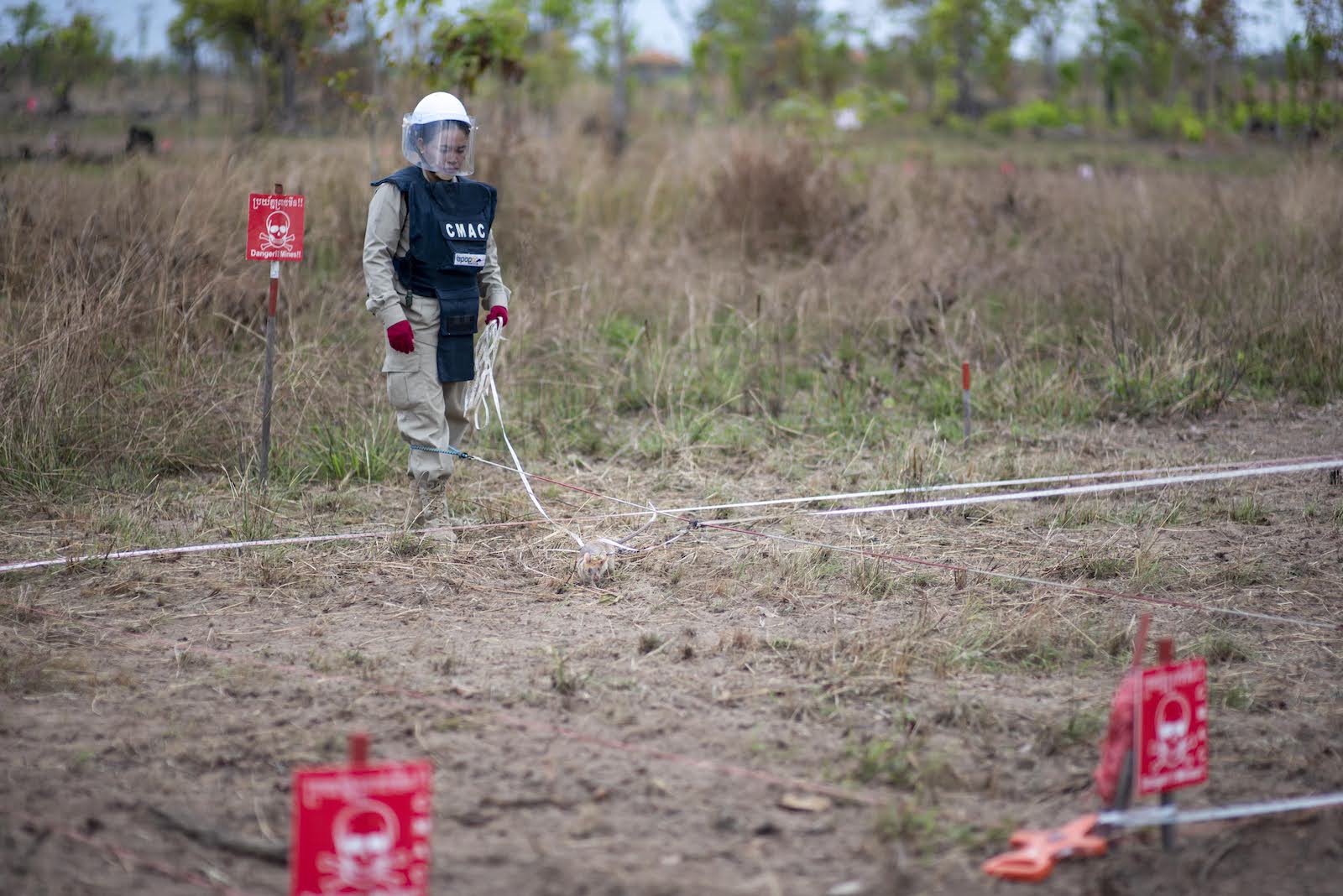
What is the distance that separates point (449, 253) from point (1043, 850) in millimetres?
3423

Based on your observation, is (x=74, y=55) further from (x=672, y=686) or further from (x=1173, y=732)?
(x=1173, y=732)

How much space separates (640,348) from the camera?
7.80 meters

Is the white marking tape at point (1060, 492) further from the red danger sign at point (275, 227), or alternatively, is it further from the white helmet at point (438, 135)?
the red danger sign at point (275, 227)

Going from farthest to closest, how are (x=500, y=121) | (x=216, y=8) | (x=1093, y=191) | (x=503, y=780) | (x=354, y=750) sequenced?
(x=216, y=8) → (x=1093, y=191) → (x=500, y=121) → (x=503, y=780) → (x=354, y=750)

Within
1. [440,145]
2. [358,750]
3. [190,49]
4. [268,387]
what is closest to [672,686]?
[358,750]

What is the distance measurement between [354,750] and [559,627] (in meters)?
2.11

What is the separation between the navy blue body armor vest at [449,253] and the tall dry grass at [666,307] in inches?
50.4

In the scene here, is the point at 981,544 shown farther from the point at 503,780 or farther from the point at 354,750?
the point at 354,750

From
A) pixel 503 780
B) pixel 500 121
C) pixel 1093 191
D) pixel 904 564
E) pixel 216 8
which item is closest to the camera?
pixel 503 780

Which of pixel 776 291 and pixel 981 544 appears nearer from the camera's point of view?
pixel 981 544

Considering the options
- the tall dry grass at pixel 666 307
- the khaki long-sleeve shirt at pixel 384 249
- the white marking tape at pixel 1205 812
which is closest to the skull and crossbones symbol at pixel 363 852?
the white marking tape at pixel 1205 812

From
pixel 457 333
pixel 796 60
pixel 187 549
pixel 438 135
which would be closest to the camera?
pixel 187 549

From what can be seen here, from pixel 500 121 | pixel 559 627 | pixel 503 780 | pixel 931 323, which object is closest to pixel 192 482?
pixel 559 627

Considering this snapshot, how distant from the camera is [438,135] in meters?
4.86
